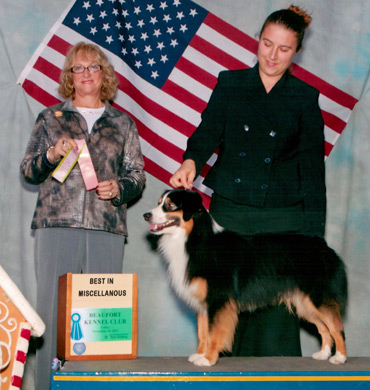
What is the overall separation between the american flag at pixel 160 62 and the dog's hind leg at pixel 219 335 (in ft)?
4.50

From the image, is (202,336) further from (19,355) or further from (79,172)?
(79,172)

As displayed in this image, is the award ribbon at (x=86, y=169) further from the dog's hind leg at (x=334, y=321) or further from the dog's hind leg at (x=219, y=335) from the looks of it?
the dog's hind leg at (x=334, y=321)

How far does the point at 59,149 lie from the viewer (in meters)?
3.12

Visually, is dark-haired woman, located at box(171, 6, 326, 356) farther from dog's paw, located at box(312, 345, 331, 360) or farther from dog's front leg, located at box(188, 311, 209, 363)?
dog's front leg, located at box(188, 311, 209, 363)

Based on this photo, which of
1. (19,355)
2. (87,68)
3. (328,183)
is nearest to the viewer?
(19,355)

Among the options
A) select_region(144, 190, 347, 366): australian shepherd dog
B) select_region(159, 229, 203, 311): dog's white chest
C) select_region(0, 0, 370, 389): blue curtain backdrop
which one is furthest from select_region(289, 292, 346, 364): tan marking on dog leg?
select_region(0, 0, 370, 389): blue curtain backdrop

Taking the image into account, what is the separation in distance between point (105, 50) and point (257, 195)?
158cm

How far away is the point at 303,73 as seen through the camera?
13.2ft

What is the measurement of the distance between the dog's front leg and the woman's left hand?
33.2 inches

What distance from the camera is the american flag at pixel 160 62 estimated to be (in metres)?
3.90

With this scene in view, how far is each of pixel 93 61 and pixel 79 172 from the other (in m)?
0.68

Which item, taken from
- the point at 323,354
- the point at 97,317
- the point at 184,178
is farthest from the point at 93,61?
the point at 323,354

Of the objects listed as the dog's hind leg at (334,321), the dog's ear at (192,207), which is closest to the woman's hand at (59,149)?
the dog's ear at (192,207)

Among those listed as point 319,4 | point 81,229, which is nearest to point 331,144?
point 319,4
